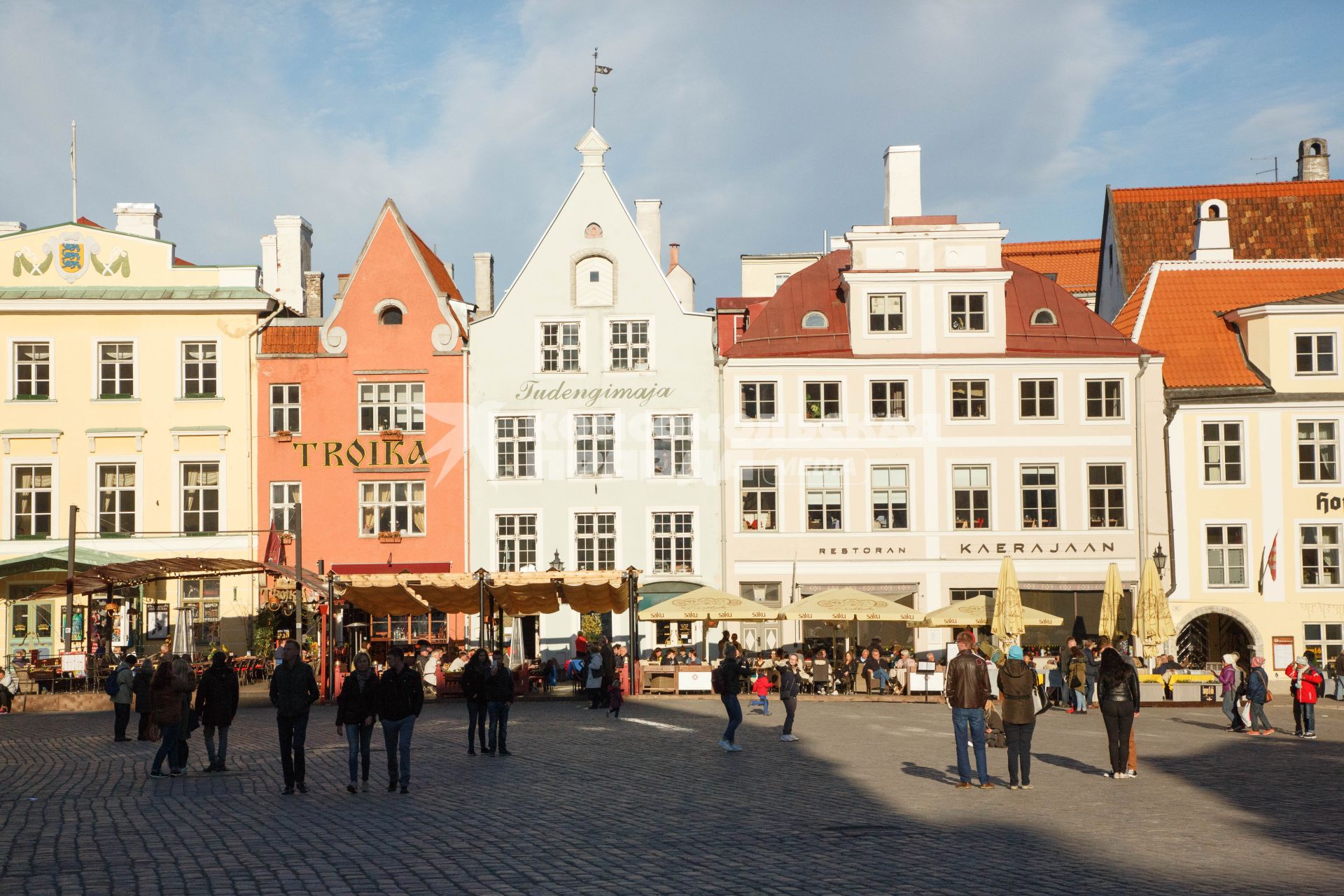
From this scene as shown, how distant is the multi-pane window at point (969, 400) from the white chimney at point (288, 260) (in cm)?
2194

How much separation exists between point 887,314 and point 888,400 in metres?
2.55

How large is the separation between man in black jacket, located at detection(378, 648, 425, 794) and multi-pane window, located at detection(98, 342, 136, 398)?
31332 millimetres

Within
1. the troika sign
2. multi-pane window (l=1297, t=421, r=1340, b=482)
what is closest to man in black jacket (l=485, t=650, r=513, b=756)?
the troika sign

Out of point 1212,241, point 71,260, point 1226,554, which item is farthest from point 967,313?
point 71,260

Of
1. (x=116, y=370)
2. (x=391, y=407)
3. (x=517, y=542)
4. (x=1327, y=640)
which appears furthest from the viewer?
(x=116, y=370)

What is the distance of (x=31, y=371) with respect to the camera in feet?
152

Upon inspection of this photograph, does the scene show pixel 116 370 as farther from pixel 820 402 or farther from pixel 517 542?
pixel 820 402

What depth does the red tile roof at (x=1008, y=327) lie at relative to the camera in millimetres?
45844

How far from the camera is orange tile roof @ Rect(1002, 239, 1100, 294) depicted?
67.5 m

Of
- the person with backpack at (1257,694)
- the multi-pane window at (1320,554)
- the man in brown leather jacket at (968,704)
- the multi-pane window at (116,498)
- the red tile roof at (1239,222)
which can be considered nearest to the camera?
the man in brown leather jacket at (968,704)

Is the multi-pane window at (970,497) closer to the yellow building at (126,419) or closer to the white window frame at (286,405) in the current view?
the white window frame at (286,405)

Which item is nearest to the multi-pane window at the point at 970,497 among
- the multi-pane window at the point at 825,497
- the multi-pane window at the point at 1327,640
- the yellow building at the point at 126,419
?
the multi-pane window at the point at 825,497

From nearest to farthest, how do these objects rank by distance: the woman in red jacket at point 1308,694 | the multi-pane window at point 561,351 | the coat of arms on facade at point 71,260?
the woman in red jacket at point 1308,694, the multi-pane window at point 561,351, the coat of arms on facade at point 71,260

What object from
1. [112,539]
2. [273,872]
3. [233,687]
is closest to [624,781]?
[233,687]
